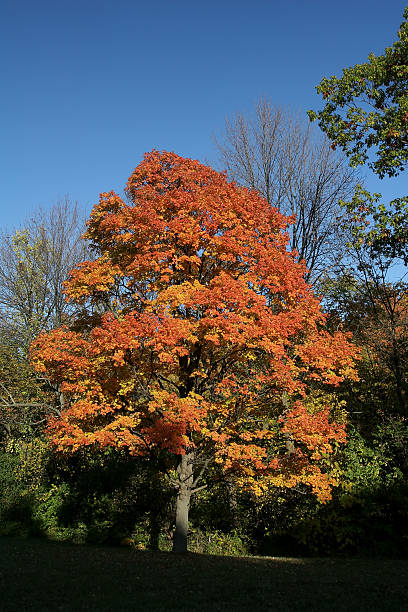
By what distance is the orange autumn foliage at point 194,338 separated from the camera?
10758 mm

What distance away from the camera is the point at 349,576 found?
10.1 m

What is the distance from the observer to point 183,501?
1291 cm

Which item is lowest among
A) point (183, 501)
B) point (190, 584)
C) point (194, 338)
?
point (190, 584)

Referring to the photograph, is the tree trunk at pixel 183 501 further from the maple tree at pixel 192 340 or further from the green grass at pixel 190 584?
the green grass at pixel 190 584

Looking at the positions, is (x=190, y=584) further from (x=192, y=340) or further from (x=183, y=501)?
(x=192, y=340)

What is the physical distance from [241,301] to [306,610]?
6226mm

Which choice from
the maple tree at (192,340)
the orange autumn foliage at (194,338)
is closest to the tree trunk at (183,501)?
the maple tree at (192,340)

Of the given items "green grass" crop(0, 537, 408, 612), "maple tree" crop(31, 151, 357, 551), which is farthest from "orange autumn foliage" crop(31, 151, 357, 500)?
"green grass" crop(0, 537, 408, 612)

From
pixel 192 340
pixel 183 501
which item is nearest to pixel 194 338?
pixel 192 340

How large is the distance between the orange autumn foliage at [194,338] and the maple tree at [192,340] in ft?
0.15

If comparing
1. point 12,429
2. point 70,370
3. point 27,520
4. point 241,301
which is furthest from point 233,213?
point 12,429

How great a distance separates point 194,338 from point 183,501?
5.50 metres

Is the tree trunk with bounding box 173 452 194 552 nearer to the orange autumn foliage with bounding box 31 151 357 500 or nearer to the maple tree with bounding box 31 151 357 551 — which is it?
the maple tree with bounding box 31 151 357 551

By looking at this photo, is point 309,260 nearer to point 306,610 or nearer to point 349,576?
point 349,576
